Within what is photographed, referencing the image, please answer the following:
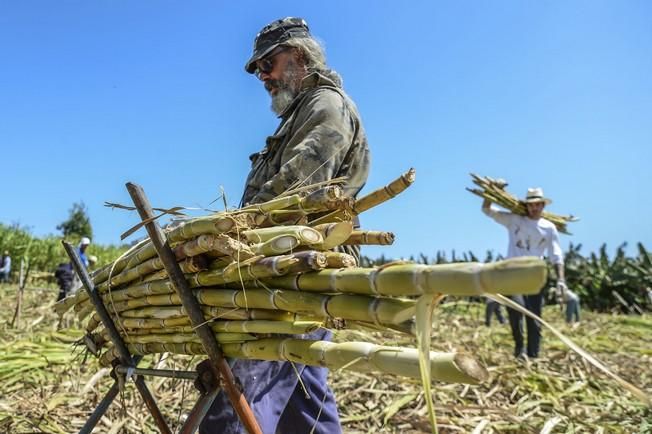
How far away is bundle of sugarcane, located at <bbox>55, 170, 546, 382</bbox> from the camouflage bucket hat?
99 cm

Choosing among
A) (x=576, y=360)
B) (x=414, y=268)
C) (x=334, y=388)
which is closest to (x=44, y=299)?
(x=334, y=388)

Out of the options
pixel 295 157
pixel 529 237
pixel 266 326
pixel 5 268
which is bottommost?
pixel 266 326

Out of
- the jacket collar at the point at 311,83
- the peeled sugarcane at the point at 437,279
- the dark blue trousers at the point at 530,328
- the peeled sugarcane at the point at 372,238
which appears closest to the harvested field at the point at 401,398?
the dark blue trousers at the point at 530,328

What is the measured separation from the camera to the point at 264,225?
1594 mm

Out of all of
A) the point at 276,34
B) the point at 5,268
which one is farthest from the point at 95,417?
the point at 5,268

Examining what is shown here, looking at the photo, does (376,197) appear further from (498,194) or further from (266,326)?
A: (498,194)

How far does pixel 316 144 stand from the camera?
1.95 metres

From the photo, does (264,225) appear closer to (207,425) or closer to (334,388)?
(207,425)

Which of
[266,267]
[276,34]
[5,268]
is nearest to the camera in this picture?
[266,267]

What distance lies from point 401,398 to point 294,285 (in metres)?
2.56

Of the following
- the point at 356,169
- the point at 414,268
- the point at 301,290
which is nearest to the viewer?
the point at 414,268

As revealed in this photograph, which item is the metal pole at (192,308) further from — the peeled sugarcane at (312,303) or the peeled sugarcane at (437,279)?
the peeled sugarcane at (437,279)

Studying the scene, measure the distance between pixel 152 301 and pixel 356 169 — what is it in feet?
3.13

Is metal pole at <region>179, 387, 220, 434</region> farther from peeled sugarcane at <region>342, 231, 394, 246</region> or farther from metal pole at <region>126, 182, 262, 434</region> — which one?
peeled sugarcane at <region>342, 231, 394, 246</region>
